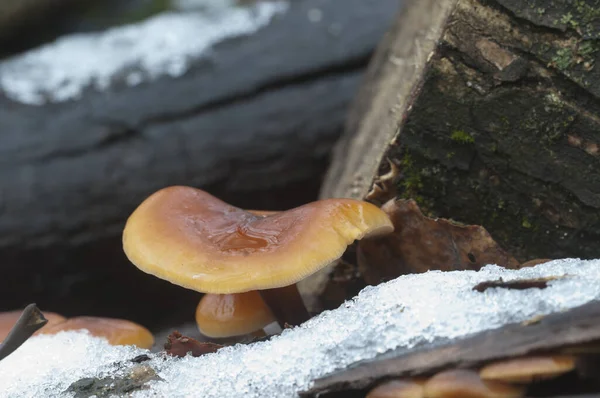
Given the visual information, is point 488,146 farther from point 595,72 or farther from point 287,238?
point 287,238

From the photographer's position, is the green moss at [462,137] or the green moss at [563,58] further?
the green moss at [462,137]

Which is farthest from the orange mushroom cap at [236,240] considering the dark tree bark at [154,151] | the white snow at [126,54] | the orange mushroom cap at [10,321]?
the white snow at [126,54]

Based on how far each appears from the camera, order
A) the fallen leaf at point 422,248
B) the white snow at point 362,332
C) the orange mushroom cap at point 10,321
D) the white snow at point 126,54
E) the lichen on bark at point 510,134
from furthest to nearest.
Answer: the white snow at point 126,54 < the orange mushroom cap at point 10,321 < the fallen leaf at point 422,248 < the lichen on bark at point 510,134 < the white snow at point 362,332

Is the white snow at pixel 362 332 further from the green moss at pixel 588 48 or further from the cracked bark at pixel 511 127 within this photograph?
the green moss at pixel 588 48

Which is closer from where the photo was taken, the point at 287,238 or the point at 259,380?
the point at 259,380

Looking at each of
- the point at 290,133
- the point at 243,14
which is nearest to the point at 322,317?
the point at 290,133

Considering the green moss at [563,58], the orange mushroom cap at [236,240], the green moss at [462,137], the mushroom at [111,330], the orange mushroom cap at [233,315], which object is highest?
the green moss at [563,58]

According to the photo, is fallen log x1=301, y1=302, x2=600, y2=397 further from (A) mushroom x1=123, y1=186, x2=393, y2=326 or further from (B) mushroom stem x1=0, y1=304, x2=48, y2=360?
(B) mushroom stem x1=0, y1=304, x2=48, y2=360
